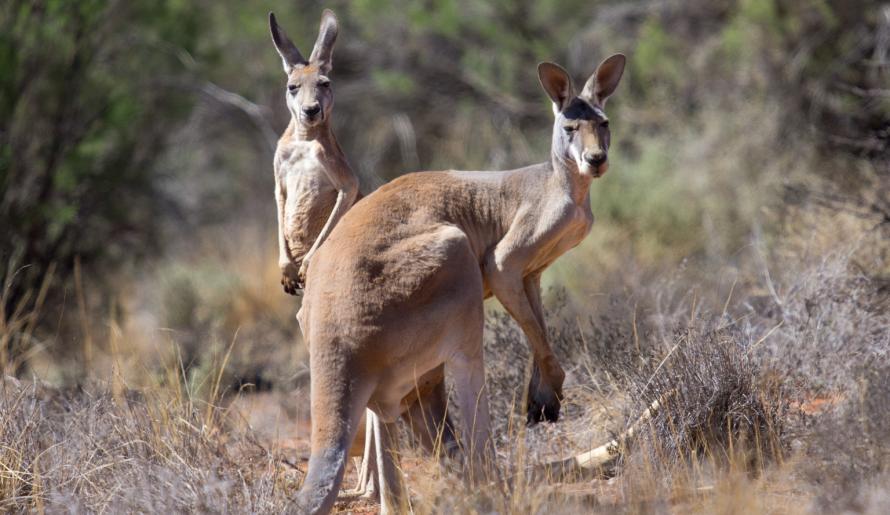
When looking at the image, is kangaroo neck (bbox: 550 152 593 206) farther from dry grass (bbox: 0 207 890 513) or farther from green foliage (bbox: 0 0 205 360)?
green foliage (bbox: 0 0 205 360)

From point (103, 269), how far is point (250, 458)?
6.85 m

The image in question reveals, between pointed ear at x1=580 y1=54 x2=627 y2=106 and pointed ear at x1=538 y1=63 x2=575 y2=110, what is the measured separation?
9 cm

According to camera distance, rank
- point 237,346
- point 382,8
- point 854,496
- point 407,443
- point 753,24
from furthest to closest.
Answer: point 382,8
point 753,24
point 237,346
point 407,443
point 854,496

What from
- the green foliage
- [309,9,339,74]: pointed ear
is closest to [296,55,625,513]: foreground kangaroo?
[309,9,339,74]: pointed ear

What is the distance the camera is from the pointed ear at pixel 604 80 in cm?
568

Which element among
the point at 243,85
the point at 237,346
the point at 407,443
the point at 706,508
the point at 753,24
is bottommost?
the point at 706,508

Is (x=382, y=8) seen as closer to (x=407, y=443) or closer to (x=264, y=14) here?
(x=264, y=14)

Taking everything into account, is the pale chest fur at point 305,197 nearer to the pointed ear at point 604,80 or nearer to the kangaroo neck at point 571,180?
the kangaroo neck at point 571,180

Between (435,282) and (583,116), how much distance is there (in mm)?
1230

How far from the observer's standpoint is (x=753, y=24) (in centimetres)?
1264

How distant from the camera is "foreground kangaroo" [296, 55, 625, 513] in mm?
4723

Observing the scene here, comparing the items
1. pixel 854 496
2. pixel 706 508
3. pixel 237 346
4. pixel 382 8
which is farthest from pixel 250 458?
pixel 382 8

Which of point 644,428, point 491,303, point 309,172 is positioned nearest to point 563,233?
point 644,428

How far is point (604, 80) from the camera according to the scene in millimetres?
5727
